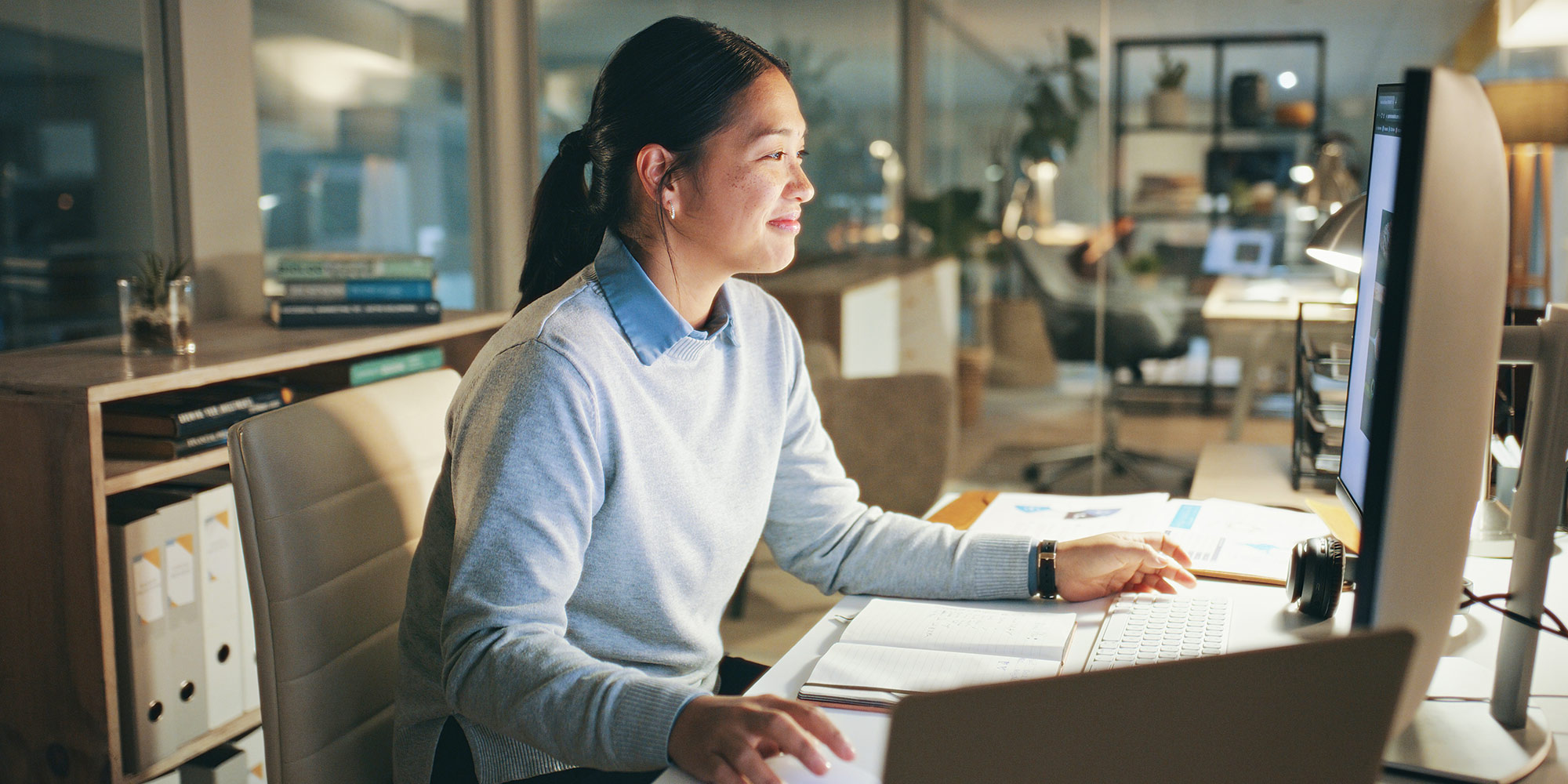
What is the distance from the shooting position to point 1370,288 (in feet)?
3.67

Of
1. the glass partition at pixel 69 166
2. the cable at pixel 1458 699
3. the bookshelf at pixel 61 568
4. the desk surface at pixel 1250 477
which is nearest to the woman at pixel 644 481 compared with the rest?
the cable at pixel 1458 699

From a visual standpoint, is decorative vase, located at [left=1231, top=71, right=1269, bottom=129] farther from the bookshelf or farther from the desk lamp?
the bookshelf

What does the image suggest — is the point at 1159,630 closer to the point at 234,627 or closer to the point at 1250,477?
the point at 1250,477

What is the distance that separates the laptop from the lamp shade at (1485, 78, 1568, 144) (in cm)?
311

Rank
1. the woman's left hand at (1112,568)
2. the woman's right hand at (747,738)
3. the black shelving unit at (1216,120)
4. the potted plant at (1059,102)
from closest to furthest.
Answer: the woman's right hand at (747,738) < the woman's left hand at (1112,568) < the black shelving unit at (1216,120) < the potted plant at (1059,102)

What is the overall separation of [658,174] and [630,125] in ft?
A: 0.20

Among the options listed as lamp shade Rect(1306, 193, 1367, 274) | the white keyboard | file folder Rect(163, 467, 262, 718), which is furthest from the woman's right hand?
file folder Rect(163, 467, 262, 718)

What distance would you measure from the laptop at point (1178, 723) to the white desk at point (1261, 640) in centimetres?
30

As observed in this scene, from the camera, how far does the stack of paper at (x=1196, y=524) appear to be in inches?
53.0

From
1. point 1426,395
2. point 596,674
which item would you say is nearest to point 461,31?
point 596,674

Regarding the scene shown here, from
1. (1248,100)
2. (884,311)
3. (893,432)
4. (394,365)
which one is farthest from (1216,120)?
(394,365)

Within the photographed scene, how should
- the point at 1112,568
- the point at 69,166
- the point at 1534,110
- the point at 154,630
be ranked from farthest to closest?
the point at 1534,110 < the point at 69,166 < the point at 154,630 < the point at 1112,568

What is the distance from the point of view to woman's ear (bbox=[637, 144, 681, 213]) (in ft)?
4.12

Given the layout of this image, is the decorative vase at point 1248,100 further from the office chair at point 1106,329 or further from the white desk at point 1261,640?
the white desk at point 1261,640
